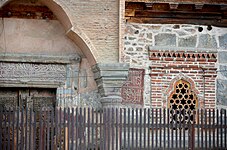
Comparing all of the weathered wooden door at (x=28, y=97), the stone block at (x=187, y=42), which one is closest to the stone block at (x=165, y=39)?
the stone block at (x=187, y=42)

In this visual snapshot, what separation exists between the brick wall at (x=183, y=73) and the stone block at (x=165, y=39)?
7.9 inches

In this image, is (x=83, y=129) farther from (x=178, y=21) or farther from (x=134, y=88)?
(x=178, y=21)

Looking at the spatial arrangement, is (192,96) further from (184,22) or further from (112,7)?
(112,7)

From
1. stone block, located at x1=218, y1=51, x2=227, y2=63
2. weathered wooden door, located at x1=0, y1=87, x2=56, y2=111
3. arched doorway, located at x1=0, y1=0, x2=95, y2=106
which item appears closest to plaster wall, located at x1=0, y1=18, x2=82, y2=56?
arched doorway, located at x1=0, y1=0, x2=95, y2=106

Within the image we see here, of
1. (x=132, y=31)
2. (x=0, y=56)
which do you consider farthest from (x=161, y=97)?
(x=0, y=56)

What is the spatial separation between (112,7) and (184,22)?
76.2 inches

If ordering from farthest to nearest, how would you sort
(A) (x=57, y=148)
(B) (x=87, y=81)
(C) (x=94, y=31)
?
(B) (x=87, y=81), (C) (x=94, y=31), (A) (x=57, y=148)

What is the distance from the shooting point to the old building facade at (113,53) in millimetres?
10570

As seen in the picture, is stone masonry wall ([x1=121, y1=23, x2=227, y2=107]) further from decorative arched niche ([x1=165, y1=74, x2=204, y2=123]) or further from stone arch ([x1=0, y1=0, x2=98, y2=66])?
stone arch ([x1=0, y1=0, x2=98, y2=66])

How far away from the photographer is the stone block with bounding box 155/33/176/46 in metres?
11.6

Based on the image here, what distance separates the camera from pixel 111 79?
1055cm

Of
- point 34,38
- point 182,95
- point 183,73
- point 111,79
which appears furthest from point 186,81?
point 34,38

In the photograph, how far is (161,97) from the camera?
11445mm

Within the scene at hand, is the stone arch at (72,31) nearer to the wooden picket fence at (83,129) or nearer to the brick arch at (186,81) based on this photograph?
the wooden picket fence at (83,129)
